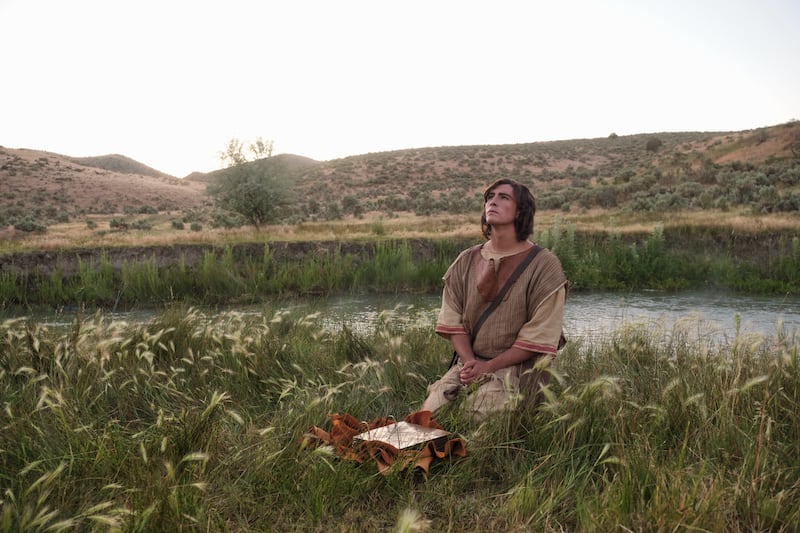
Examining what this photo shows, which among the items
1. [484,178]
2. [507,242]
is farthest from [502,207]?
[484,178]

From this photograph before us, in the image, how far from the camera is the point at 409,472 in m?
3.41

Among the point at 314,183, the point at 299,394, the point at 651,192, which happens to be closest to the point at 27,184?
the point at 314,183

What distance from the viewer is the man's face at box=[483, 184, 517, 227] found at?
4.62 metres

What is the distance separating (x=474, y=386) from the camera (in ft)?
14.1

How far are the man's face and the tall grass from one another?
143 centimetres

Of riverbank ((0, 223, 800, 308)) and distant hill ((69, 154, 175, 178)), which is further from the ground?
distant hill ((69, 154, 175, 178))

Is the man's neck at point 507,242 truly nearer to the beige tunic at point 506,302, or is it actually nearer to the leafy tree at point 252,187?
the beige tunic at point 506,302

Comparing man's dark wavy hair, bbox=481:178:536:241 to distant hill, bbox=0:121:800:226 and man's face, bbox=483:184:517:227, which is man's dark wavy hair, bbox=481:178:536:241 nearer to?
man's face, bbox=483:184:517:227

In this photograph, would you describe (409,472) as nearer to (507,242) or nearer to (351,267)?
(507,242)

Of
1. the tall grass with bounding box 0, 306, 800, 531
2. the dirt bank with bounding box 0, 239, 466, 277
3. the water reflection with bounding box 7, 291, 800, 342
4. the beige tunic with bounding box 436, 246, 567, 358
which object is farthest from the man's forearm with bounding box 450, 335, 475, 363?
the dirt bank with bounding box 0, 239, 466, 277

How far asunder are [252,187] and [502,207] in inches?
735

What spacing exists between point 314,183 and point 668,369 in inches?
1978

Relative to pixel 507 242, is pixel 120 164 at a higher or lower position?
higher

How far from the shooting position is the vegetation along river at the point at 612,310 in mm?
8898
